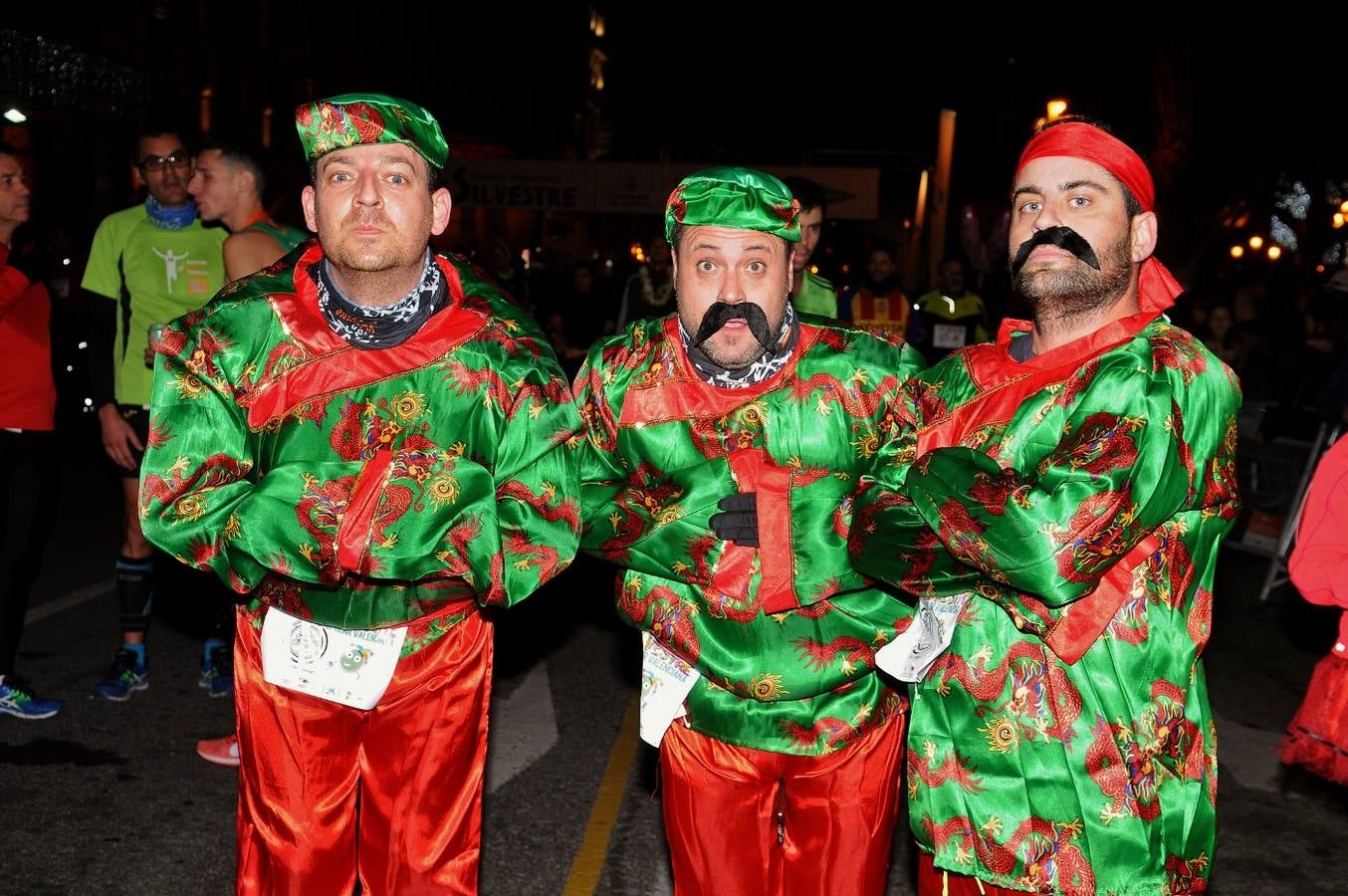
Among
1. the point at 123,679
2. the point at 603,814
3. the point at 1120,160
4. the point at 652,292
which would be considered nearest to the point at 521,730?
the point at 603,814

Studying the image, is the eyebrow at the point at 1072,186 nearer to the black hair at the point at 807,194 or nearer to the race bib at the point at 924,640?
the race bib at the point at 924,640

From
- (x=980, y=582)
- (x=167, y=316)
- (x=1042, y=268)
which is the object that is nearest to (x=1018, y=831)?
(x=980, y=582)

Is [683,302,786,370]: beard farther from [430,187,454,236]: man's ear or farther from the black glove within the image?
[430,187,454,236]: man's ear

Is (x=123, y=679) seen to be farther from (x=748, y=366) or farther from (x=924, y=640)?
(x=924, y=640)

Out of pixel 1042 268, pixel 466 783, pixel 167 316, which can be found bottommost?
pixel 466 783

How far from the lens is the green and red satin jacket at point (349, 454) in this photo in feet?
9.19

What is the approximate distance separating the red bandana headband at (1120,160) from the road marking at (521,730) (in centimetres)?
312

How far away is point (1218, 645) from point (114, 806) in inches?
225

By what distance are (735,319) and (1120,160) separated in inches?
34.7

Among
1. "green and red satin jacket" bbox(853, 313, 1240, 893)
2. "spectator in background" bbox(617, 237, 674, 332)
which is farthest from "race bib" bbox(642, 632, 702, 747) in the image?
"spectator in background" bbox(617, 237, 674, 332)

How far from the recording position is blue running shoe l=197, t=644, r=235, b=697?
594 cm

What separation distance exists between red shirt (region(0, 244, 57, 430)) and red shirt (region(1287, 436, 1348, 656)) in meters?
4.70

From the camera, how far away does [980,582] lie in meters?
2.68

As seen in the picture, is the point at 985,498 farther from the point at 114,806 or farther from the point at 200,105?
the point at 200,105
